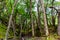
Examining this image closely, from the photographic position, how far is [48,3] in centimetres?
595

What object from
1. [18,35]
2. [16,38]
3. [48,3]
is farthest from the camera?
[48,3]

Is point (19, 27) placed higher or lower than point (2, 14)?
lower

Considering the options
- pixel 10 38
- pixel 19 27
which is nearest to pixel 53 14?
pixel 19 27

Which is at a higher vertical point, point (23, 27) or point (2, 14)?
point (2, 14)

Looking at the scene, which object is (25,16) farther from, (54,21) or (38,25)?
(54,21)

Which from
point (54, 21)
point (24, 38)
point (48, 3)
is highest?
point (48, 3)

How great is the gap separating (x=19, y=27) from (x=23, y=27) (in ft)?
0.43

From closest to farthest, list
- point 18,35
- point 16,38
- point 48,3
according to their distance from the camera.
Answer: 1. point 16,38
2. point 18,35
3. point 48,3

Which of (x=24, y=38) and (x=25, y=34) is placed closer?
(x=24, y=38)

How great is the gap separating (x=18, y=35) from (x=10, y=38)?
0.39m

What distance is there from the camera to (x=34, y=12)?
5.79 m

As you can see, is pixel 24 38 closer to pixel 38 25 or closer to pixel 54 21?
pixel 38 25

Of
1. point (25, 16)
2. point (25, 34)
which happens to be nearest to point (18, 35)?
point (25, 34)

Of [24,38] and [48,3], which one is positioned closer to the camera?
[24,38]
